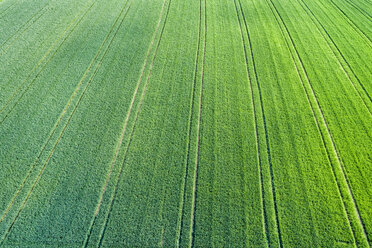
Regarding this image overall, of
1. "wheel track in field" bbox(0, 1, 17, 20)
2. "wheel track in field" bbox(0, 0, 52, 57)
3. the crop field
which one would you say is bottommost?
the crop field

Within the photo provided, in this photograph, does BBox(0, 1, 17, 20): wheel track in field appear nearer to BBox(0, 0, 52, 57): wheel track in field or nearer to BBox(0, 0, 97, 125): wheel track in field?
BBox(0, 0, 52, 57): wheel track in field

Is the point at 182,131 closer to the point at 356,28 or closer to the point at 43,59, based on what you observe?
the point at 43,59

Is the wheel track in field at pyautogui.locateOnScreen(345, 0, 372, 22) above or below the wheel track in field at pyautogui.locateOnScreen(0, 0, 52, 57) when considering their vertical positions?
above

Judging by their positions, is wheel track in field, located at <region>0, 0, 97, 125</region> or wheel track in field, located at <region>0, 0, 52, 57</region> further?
wheel track in field, located at <region>0, 0, 52, 57</region>

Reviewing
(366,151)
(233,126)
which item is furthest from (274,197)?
(366,151)

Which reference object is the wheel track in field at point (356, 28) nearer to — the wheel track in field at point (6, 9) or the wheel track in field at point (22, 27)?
the wheel track in field at point (22, 27)

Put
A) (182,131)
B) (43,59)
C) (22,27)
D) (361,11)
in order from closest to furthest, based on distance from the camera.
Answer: (182,131) < (43,59) < (22,27) < (361,11)

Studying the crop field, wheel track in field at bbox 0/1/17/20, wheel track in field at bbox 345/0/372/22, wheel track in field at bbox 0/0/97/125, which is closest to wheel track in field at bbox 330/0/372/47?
the crop field

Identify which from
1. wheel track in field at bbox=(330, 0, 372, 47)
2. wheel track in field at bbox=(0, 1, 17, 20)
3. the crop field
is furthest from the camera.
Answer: wheel track in field at bbox=(0, 1, 17, 20)

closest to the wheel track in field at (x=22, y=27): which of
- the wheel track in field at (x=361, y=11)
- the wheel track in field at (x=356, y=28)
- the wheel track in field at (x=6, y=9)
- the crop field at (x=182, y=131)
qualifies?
the crop field at (x=182, y=131)

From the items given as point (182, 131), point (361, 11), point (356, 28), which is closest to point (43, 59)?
point (182, 131)
